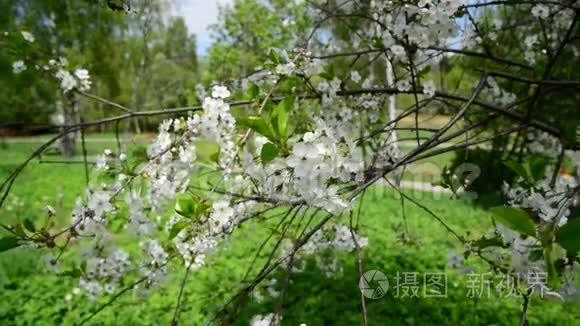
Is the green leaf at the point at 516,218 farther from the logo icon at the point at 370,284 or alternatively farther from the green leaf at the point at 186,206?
the green leaf at the point at 186,206

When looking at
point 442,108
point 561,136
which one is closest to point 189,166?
point 561,136

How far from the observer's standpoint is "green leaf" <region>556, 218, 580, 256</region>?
0.62 metres

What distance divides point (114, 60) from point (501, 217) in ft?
60.0

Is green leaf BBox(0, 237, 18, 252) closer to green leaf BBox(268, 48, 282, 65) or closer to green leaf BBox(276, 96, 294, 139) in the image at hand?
green leaf BBox(276, 96, 294, 139)

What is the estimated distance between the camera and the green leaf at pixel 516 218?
65 cm

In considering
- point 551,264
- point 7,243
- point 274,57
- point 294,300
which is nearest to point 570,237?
point 551,264

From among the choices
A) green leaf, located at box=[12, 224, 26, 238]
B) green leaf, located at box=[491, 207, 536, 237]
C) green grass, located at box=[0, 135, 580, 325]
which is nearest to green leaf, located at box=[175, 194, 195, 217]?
green leaf, located at box=[12, 224, 26, 238]

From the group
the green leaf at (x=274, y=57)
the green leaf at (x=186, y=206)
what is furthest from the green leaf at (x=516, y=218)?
the green leaf at (x=274, y=57)

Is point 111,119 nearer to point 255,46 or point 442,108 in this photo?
point 442,108

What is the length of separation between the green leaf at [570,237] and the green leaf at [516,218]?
35 mm

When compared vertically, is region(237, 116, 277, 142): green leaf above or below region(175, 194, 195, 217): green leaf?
above

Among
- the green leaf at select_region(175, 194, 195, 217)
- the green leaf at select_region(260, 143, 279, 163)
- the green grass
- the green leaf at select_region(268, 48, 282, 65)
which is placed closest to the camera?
the green leaf at select_region(260, 143, 279, 163)

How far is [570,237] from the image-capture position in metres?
0.63

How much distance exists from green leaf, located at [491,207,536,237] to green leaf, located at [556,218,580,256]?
0.03 metres
